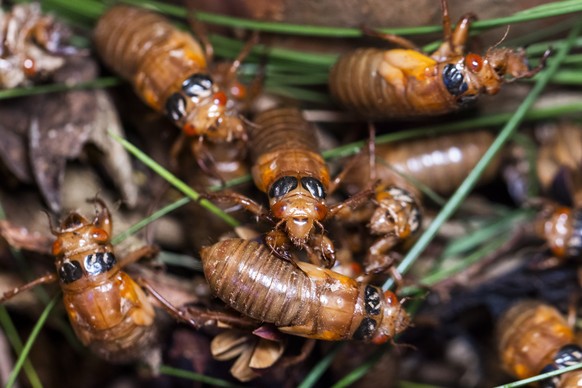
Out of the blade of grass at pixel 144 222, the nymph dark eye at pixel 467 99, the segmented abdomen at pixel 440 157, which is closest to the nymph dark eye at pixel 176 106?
the blade of grass at pixel 144 222

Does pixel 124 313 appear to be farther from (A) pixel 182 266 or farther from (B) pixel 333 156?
(B) pixel 333 156

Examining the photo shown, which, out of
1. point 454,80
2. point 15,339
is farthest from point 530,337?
point 15,339

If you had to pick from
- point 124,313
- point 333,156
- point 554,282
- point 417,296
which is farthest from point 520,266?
point 124,313

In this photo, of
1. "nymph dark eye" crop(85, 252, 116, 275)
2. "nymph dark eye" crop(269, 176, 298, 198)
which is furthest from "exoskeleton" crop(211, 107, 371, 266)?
"nymph dark eye" crop(85, 252, 116, 275)

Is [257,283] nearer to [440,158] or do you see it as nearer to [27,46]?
[440,158]

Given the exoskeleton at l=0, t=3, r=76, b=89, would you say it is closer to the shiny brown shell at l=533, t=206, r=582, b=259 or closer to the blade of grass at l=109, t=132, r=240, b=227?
the blade of grass at l=109, t=132, r=240, b=227

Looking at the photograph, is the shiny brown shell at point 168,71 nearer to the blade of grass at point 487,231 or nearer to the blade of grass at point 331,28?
the blade of grass at point 331,28

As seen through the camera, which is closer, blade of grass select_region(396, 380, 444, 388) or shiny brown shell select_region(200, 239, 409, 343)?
shiny brown shell select_region(200, 239, 409, 343)
